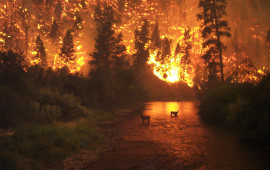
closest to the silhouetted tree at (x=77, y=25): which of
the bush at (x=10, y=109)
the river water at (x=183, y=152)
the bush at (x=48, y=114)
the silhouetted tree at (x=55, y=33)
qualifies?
the silhouetted tree at (x=55, y=33)

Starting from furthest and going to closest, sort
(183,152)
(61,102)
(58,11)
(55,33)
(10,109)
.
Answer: (58,11) < (55,33) < (61,102) < (10,109) < (183,152)

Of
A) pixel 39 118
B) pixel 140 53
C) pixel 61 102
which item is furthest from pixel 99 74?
pixel 140 53

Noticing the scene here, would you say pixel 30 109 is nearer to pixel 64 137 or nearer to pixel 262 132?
pixel 64 137

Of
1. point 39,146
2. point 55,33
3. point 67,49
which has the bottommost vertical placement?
point 39,146

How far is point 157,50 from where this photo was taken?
101000mm

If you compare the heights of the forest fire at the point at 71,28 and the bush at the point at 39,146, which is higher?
the forest fire at the point at 71,28

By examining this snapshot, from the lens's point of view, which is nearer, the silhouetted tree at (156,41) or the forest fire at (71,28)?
the forest fire at (71,28)

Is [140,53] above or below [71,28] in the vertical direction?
below

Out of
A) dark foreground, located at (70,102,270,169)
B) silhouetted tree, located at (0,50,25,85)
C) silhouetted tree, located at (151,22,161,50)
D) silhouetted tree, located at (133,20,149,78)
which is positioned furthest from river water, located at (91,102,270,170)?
silhouetted tree, located at (151,22,161,50)

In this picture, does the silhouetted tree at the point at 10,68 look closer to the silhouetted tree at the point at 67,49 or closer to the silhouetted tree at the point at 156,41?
the silhouetted tree at the point at 67,49

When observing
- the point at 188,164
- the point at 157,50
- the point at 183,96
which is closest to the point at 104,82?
the point at 188,164

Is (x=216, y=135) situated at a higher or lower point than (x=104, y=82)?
lower

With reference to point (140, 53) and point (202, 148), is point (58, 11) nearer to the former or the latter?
point (140, 53)

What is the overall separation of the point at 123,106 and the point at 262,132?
36.4 meters
